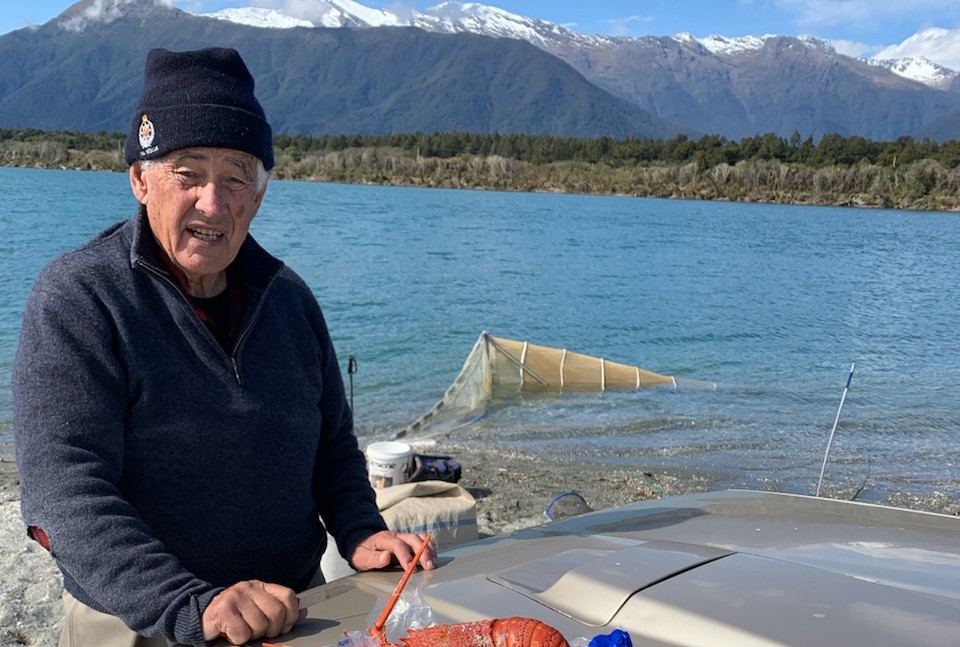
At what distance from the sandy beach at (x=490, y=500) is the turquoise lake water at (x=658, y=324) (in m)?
0.57

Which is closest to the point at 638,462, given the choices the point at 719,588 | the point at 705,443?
the point at 705,443

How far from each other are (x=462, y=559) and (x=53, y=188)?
7674 centimetres

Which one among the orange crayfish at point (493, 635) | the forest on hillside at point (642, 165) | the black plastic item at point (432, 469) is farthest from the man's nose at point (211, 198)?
the forest on hillside at point (642, 165)

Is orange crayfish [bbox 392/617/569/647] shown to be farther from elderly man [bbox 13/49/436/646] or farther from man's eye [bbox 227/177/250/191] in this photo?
man's eye [bbox 227/177/250/191]

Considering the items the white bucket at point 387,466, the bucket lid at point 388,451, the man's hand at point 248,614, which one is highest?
the man's hand at point 248,614

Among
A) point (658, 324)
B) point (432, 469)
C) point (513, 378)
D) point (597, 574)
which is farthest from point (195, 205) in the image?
point (658, 324)

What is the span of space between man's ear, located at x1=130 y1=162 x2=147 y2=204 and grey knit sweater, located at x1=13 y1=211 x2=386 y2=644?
3.5 inches

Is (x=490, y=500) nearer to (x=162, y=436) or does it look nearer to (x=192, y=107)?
(x=162, y=436)

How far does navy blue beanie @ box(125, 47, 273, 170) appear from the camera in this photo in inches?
87.1

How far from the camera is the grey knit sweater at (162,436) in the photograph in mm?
1905

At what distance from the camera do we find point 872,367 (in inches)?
700

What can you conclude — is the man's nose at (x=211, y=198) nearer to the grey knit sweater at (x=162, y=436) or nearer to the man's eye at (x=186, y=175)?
the man's eye at (x=186, y=175)

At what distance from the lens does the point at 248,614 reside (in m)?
1.78

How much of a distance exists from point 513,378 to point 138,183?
9961mm
